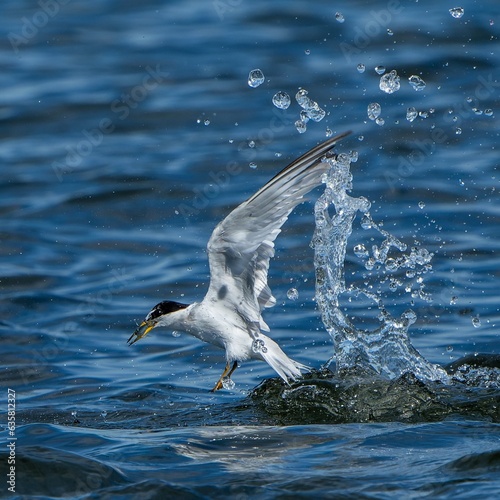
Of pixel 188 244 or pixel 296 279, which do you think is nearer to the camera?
pixel 296 279

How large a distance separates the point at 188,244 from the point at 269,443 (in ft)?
19.0

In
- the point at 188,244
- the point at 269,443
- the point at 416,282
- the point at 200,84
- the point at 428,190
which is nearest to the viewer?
the point at 269,443

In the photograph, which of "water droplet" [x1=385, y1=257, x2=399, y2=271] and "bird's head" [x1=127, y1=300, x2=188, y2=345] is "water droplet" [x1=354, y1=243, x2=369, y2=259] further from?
"bird's head" [x1=127, y1=300, x2=188, y2=345]

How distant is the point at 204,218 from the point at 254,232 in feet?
19.2

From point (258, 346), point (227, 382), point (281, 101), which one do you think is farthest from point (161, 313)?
point (281, 101)

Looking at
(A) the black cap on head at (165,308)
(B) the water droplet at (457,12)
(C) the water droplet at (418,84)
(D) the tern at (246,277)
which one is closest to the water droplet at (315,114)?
(A) the black cap on head at (165,308)

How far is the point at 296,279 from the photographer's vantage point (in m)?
11.1

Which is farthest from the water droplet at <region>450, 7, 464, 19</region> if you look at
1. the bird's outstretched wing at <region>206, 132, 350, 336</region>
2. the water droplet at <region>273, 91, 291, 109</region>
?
the bird's outstretched wing at <region>206, 132, 350, 336</region>

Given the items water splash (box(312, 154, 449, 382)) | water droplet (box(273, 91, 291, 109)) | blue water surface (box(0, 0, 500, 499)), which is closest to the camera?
blue water surface (box(0, 0, 500, 499))

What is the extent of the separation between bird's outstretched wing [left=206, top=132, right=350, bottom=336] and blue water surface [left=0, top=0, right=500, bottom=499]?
0.88 metres

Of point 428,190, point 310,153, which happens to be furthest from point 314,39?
point 310,153

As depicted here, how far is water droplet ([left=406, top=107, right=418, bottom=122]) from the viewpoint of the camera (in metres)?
15.0

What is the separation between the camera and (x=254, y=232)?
714 cm

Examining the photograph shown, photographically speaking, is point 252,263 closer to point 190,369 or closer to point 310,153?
point 310,153
